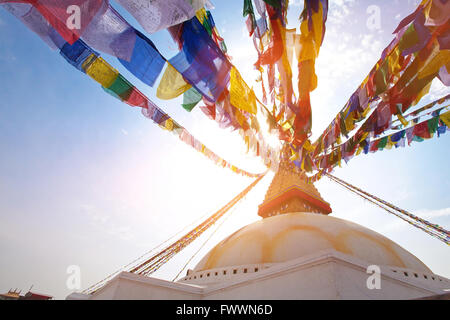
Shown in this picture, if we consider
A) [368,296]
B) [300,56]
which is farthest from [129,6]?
[368,296]

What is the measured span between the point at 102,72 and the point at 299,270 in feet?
14.8

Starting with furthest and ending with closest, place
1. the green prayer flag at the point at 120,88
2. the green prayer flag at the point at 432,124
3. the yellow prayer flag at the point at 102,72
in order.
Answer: the green prayer flag at the point at 432,124 < the green prayer flag at the point at 120,88 < the yellow prayer flag at the point at 102,72

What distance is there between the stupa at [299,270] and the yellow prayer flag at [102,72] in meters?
3.28

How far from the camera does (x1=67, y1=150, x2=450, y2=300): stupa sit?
3301 mm

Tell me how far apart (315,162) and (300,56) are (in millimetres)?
4431

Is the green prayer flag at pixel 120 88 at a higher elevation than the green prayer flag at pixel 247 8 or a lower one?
lower

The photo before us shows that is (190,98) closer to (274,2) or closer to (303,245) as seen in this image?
(274,2)

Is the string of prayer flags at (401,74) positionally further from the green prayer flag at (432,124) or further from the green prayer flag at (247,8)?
the green prayer flag at (247,8)

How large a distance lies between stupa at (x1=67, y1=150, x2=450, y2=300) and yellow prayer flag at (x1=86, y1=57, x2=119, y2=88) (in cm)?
328

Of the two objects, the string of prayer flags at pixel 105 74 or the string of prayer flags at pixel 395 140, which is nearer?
the string of prayer flags at pixel 105 74

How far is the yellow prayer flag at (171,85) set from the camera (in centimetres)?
324

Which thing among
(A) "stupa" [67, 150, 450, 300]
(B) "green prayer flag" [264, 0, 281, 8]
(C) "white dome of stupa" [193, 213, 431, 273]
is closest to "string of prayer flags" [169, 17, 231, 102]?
(B) "green prayer flag" [264, 0, 281, 8]

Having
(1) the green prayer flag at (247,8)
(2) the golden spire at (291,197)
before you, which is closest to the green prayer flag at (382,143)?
(2) the golden spire at (291,197)
